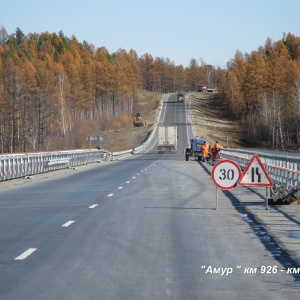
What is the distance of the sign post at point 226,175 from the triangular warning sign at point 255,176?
0.16 meters

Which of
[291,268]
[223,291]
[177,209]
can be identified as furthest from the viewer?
[177,209]

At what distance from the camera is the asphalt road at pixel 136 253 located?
29.5 ft

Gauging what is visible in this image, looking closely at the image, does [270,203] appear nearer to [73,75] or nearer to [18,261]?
[18,261]

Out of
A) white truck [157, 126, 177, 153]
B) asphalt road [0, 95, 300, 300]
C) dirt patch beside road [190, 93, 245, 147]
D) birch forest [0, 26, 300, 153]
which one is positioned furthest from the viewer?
dirt patch beside road [190, 93, 245, 147]

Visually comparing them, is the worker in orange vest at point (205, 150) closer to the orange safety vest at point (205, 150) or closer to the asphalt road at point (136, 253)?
the orange safety vest at point (205, 150)

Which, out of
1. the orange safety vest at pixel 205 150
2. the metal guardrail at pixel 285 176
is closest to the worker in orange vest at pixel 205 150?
the orange safety vest at pixel 205 150

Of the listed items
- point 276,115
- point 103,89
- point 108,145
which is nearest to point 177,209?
point 108,145

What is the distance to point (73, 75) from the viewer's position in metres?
189

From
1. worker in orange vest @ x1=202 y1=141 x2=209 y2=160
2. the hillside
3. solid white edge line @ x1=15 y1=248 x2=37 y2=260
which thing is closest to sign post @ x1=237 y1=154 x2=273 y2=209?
solid white edge line @ x1=15 y1=248 x2=37 y2=260

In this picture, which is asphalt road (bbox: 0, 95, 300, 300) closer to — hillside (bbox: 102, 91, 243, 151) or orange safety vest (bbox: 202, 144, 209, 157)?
orange safety vest (bbox: 202, 144, 209, 157)

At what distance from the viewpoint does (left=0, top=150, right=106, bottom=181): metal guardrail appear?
122ft

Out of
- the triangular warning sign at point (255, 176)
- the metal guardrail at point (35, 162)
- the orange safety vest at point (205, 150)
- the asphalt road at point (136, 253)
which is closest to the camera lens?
the asphalt road at point (136, 253)

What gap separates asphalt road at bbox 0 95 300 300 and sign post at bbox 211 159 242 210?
755mm

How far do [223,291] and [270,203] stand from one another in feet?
41.9
